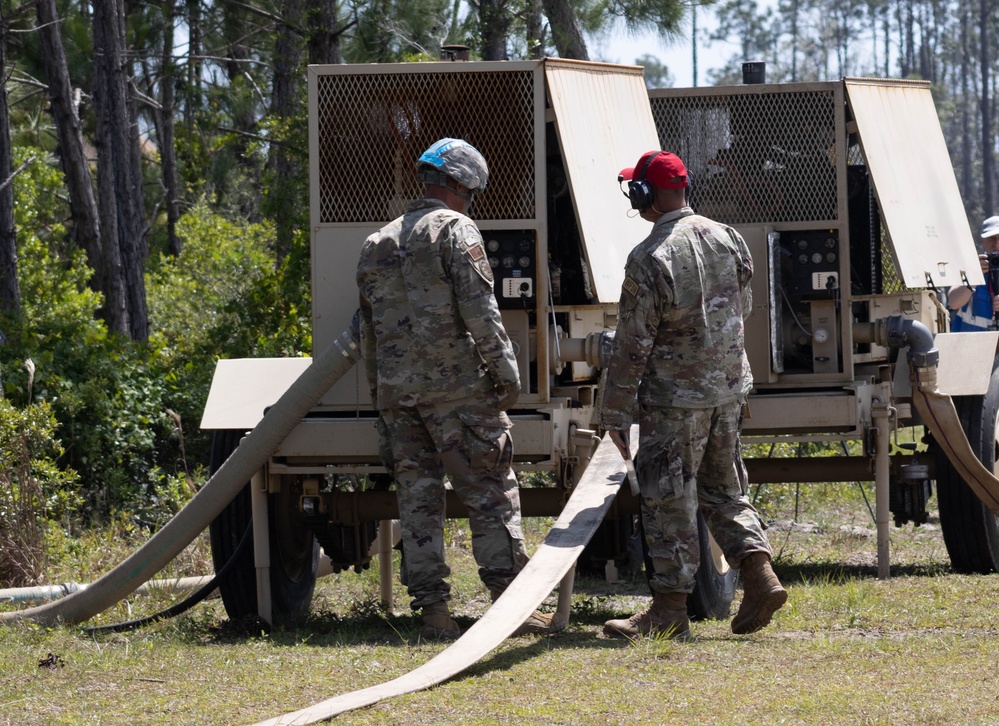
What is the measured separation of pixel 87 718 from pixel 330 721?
2.58ft

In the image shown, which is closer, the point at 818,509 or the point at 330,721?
the point at 330,721

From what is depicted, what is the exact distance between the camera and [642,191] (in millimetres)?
5691

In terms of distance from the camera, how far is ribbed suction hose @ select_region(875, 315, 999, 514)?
7.04m

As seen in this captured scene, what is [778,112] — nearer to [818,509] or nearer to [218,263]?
[818,509]

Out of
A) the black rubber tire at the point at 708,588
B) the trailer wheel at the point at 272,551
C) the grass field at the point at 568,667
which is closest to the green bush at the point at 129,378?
the trailer wheel at the point at 272,551

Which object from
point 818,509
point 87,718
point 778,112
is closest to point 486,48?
point 818,509

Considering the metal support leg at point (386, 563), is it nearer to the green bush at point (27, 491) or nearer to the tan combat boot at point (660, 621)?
the tan combat boot at point (660, 621)

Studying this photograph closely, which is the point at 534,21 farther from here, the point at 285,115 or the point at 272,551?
the point at 272,551

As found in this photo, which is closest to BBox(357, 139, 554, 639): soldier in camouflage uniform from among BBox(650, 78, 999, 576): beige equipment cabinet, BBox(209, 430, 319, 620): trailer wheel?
BBox(209, 430, 319, 620): trailer wheel

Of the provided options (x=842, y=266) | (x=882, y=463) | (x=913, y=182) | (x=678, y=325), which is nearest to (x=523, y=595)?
(x=678, y=325)

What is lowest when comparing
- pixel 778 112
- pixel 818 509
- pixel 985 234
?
pixel 818 509

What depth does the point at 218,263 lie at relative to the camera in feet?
64.5

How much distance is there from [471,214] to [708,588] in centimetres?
190

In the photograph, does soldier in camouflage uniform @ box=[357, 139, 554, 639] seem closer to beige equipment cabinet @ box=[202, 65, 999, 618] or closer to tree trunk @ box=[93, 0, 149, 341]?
beige equipment cabinet @ box=[202, 65, 999, 618]
